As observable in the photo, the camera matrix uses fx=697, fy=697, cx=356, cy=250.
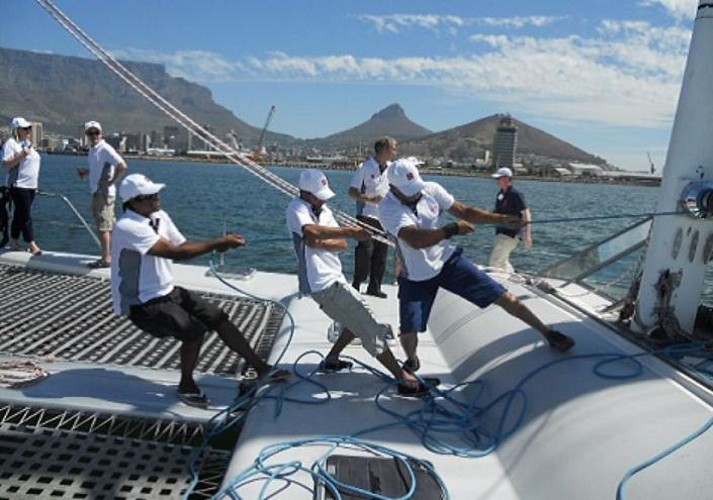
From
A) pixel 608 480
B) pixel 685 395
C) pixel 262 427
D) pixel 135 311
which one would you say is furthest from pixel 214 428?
pixel 685 395

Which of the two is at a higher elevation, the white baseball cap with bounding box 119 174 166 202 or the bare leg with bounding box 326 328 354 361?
the white baseball cap with bounding box 119 174 166 202

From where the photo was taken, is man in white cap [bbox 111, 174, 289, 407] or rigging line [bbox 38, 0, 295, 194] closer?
man in white cap [bbox 111, 174, 289, 407]

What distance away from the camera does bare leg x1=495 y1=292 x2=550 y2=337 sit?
14.0 feet

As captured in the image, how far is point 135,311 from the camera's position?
4.01 meters

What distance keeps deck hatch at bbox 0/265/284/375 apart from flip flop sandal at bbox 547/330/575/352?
7.04 ft

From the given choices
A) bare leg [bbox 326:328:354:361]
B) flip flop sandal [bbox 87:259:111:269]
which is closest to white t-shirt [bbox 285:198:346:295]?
bare leg [bbox 326:328:354:361]

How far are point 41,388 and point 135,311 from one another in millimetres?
766

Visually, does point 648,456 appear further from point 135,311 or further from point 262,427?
point 135,311

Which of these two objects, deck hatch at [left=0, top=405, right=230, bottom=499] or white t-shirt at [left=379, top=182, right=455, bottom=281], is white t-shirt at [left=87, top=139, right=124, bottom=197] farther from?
white t-shirt at [left=379, top=182, right=455, bottom=281]

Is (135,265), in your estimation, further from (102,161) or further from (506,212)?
(506,212)

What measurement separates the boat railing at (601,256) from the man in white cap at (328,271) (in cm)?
194

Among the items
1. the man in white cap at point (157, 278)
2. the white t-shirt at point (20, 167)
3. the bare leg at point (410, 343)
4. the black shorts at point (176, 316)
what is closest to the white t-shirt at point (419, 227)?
the bare leg at point (410, 343)

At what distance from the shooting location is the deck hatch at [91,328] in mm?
4934

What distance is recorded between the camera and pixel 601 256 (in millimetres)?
5434
